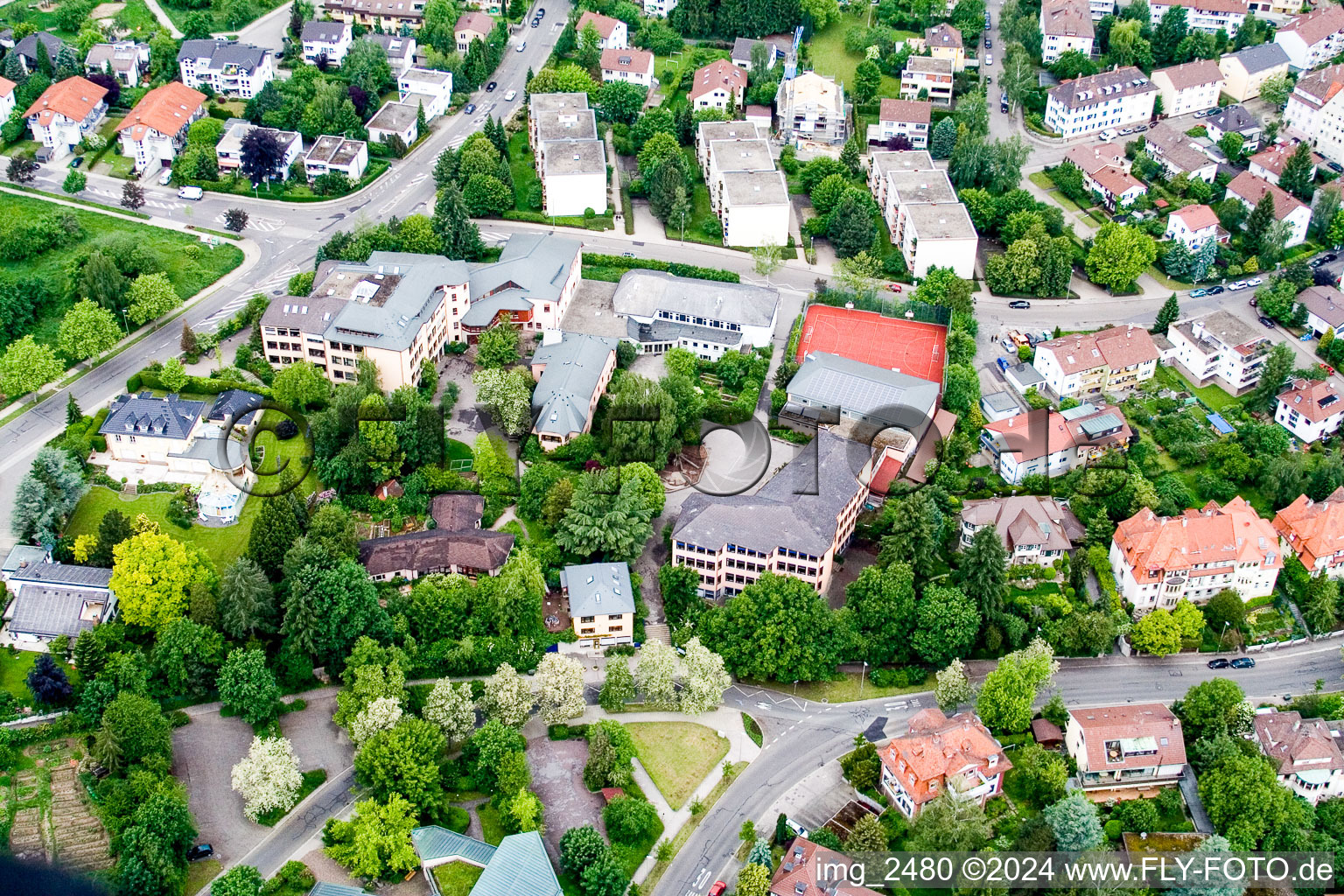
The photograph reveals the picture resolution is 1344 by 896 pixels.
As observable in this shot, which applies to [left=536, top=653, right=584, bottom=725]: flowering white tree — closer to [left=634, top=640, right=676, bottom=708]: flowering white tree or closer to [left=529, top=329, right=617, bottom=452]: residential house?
[left=634, top=640, right=676, bottom=708]: flowering white tree

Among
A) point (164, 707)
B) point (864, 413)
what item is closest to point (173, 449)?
point (164, 707)

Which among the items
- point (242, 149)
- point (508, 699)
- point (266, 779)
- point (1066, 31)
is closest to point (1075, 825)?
point (508, 699)

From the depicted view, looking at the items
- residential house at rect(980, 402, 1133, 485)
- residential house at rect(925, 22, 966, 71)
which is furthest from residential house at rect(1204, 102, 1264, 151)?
residential house at rect(980, 402, 1133, 485)

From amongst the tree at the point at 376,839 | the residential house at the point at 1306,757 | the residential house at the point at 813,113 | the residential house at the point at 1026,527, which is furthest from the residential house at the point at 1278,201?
the tree at the point at 376,839

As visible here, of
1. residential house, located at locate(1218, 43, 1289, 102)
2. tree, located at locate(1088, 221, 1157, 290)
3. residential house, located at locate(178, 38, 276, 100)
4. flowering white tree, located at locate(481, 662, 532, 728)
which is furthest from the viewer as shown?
residential house, located at locate(1218, 43, 1289, 102)

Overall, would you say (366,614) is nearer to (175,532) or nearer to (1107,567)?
(175,532)

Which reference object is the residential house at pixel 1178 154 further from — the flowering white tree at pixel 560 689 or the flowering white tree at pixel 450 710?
the flowering white tree at pixel 450 710

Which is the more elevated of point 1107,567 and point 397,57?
point 397,57
